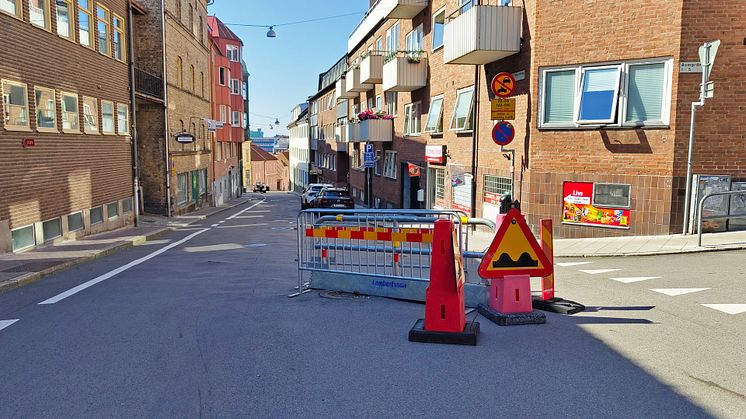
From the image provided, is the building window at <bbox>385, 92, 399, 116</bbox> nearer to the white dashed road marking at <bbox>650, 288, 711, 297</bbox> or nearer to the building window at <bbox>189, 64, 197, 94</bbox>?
the building window at <bbox>189, 64, 197, 94</bbox>

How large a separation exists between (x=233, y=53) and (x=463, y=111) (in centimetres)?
3689

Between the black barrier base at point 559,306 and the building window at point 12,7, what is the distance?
13.2m

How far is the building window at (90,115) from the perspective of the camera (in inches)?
687

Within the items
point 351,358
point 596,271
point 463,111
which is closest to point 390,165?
point 463,111

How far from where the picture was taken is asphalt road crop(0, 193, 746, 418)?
4098 millimetres

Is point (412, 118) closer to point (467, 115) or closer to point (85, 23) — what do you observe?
point (467, 115)

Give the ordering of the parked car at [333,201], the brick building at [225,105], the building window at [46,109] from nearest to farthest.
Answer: the building window at [46,109]
the parked car at [333,201]
the brick building at [225,105]

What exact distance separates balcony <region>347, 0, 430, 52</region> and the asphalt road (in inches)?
699

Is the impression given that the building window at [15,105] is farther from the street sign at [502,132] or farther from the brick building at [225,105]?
the brick building at [225,105]

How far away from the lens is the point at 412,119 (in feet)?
84.2

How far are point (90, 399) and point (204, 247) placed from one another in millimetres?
11602

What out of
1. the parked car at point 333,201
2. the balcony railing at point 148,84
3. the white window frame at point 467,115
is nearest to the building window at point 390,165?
the parked car at point 333,201

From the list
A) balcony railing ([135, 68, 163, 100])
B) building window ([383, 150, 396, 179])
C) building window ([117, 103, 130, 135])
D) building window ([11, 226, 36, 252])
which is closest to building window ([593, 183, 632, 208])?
building window ([11, 226, 36, 252])

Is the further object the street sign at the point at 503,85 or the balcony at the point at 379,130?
the balcony at the point at 379,130
